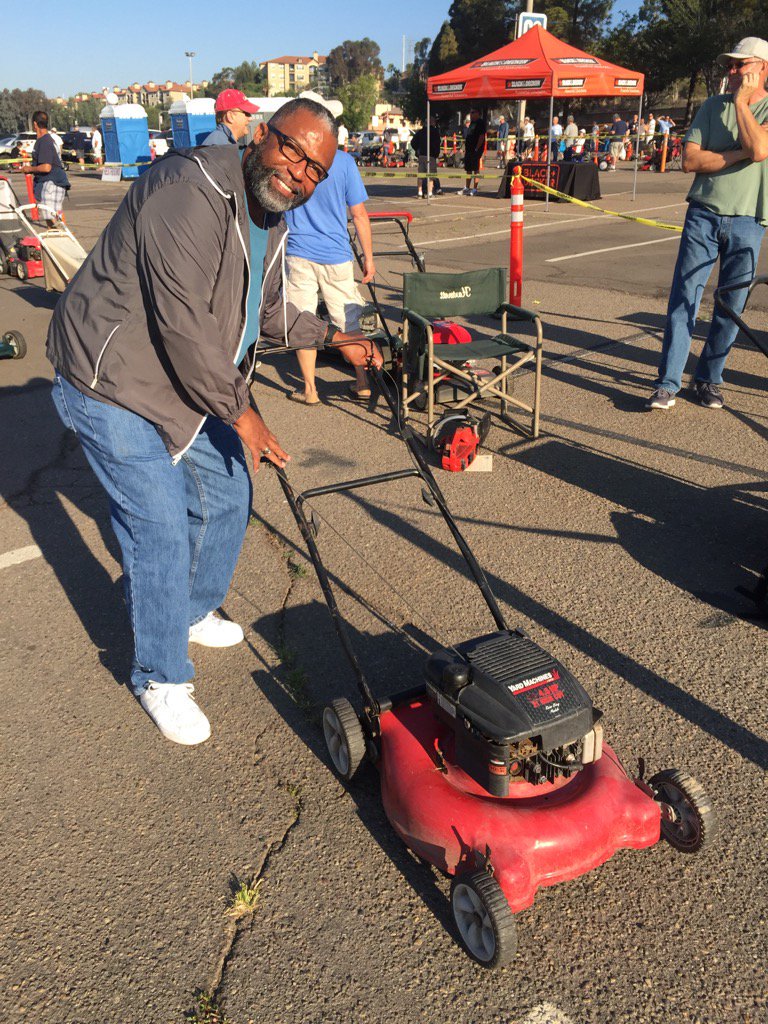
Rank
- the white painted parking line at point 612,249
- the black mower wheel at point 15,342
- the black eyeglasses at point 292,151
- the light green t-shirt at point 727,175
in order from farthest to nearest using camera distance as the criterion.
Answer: the white painted parking line at point 612,249, the black mower wheel at point 15,342, the light green t-shirt at point 727,175, the black eyeglasses at point 292,151

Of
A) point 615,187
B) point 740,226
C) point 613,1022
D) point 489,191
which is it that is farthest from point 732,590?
point 615,187

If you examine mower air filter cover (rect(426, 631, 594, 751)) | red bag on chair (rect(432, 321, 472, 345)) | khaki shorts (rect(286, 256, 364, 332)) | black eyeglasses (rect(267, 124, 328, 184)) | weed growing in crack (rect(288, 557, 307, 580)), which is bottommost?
weed growing in crack (rect(288, 557, 307, 580))

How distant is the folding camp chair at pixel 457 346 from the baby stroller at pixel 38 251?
4722 millimetres

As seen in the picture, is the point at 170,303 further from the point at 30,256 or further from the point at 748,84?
the point at 30,256

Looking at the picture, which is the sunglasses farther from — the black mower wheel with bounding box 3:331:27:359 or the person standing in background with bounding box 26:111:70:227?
the person standing in background with bounding box 26:111:70:227

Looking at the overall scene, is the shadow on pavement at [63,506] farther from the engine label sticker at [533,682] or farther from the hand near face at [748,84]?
the hand near face at [748,84]

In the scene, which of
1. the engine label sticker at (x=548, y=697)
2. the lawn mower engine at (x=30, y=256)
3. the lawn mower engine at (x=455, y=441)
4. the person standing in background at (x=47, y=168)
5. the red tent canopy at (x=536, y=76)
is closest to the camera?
the engine label sticker at (x=548, y=697)

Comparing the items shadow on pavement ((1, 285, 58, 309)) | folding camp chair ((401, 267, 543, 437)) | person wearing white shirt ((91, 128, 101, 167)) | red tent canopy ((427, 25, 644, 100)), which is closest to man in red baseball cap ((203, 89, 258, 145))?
folding camp chair ((401, 267, 543, 437))

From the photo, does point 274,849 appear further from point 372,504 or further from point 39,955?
point 372,504

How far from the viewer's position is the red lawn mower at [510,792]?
2.27 m

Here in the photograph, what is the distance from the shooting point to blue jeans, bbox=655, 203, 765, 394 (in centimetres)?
574

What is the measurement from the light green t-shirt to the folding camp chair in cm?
139

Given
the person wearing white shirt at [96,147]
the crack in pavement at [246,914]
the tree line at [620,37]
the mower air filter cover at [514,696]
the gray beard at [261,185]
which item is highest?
the tree line at [620,37]

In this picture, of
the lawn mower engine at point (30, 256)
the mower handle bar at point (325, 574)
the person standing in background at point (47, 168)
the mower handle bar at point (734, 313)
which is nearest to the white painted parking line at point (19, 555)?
the mower handle bar at point (325, 574)
